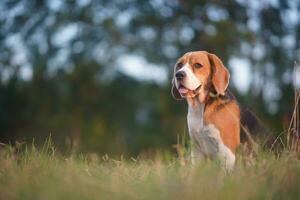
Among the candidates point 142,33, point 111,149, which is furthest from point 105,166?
point 142,33

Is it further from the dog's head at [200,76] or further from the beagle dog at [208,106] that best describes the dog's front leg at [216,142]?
the dog's head at [200,76]

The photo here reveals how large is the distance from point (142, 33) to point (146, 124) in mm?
3680

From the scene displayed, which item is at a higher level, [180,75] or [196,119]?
[180,75]

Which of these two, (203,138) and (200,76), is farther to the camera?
(200,76)

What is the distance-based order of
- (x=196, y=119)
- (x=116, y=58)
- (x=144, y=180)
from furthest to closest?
(x=116, y=58) → (x=196, y=119) → (x=144, y=180)

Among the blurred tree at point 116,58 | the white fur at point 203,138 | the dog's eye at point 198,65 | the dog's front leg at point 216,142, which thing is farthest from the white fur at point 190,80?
the blurred tree at point 116,58

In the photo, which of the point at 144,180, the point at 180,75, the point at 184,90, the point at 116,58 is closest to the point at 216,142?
the point at 184,90

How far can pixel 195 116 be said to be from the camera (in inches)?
302

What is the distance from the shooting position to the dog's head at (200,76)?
7.64 metres

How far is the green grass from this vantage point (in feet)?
15.3

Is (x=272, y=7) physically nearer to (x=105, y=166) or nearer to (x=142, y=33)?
(x=142, y=33)

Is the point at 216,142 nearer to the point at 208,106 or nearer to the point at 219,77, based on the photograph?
the point at 208,106

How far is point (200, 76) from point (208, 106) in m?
0.36

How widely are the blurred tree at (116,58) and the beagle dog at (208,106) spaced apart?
16055mm
